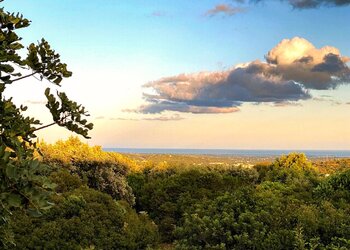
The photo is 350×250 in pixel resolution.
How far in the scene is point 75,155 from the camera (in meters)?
27.3

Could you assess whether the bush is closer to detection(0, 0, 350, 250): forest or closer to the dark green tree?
detection(0, 0, 350, 250): forest

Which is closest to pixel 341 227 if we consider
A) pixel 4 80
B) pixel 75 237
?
pixel 75 237

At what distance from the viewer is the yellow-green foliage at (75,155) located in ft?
88.6

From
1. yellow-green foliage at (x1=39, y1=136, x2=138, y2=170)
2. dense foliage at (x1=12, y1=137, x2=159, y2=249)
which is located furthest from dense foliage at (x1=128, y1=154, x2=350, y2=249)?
yellow-green foliage at (x1=39, y1=136, x2=138, y2=170)

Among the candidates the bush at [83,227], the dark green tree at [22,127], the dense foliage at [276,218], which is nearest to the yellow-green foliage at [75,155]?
the bush at [83,227]

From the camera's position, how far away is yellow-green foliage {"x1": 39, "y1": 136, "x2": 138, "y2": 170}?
2700 centimetres

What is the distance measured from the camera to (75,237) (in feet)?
44.3

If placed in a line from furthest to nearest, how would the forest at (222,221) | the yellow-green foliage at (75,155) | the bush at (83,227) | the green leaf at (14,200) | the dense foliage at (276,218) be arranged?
the yellow-green foliage at (75,155) < the bush at (83,227) < the forest at (222,221) < the dense foliage at (276,218) < the green leaf at (14,200)

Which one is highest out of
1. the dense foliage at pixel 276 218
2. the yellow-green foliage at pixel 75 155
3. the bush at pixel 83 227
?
the yellow-green foliage at pixel 75 155

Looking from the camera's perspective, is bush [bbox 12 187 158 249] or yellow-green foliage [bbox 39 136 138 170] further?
yellow-green foliage [bbox 39 136 138 170]

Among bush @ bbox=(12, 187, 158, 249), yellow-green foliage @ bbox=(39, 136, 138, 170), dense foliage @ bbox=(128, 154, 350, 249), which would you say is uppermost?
yellow-green foliage @ bbox=(39, 136, 138, 170)

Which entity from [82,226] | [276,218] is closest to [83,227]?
[82,226]

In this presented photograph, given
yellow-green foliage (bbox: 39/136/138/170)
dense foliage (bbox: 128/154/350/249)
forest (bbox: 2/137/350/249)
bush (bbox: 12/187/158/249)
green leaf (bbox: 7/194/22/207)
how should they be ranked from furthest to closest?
yellow-green foliage (bbox: 39/136/138/170) < bush (bbox: 12/187/158/249) < forest (bbox: 2/137/350/249) < dense foliage (bbox: 128/154/350/249) < green leaf (bbox: 7/194/22/207)

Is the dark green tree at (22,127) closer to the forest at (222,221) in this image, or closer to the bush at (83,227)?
the forest at (222,221)
